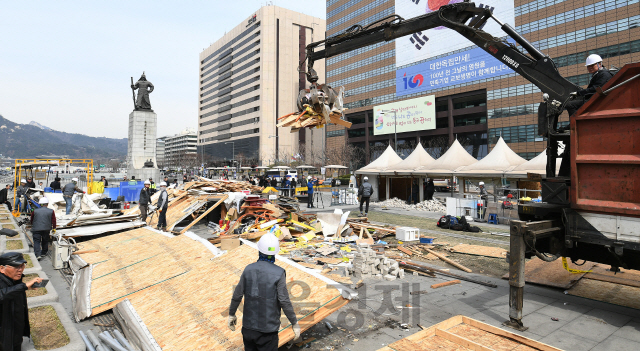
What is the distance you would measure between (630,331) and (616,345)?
698mm

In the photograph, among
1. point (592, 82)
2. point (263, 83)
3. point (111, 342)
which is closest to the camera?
point (111, 342)

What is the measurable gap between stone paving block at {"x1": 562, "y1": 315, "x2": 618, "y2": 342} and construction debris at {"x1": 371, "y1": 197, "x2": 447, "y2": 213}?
50.4 ft

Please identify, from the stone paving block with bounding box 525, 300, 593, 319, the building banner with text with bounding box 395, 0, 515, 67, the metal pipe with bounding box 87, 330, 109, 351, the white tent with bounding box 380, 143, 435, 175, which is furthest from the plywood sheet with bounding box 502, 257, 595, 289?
the building banner with text with bounding box 395, 0, 515, 67

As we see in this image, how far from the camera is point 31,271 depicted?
6.76 metres

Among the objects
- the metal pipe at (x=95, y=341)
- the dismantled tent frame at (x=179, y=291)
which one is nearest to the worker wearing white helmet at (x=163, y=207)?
the dismantled tent frame at (x=179, y=291)

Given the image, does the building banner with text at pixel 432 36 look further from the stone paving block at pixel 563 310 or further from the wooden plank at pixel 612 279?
the stone paving block at pixel 563 310

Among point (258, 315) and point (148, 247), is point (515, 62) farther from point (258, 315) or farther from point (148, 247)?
point (148, 247)

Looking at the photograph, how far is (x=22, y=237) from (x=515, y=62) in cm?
1468

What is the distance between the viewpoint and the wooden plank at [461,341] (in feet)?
12.8

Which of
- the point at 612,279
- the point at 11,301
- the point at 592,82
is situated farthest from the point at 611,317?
the point at 11,301

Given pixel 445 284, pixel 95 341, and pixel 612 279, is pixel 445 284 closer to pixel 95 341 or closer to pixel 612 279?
pixel 612 279

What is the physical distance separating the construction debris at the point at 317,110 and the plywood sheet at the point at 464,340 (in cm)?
649

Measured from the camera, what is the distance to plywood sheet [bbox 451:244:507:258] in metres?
9.76

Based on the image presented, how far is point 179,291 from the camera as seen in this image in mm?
5715
